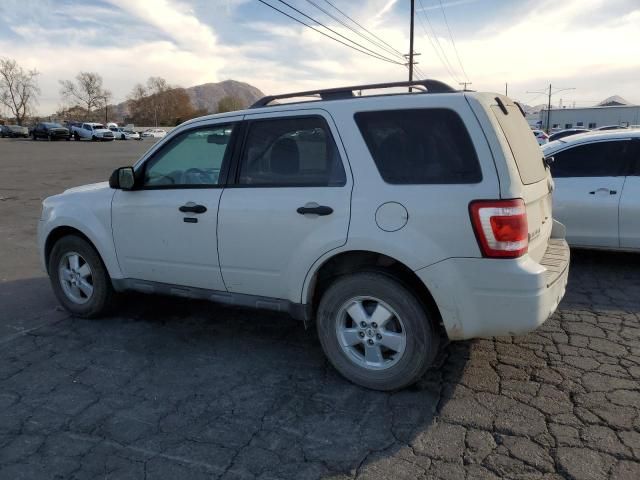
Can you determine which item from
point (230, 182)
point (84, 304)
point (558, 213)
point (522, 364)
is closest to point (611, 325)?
point (522, 364)

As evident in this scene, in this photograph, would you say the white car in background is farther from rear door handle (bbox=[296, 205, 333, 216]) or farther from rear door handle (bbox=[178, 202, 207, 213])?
rear door handle (bbox=[178, 202, 207, 213])

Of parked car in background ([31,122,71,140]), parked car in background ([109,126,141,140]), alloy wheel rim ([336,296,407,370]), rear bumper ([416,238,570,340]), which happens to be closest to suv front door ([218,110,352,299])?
alloy wheel rim ([336,296,407,370])

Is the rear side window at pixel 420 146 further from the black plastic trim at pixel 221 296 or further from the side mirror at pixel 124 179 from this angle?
the side mirror at pixel 124 179

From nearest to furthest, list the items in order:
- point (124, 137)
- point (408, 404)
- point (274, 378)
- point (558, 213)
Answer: point (408, 404), point (274, 378), point (558, 213), point (124, 137)

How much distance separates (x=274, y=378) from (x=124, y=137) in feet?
218

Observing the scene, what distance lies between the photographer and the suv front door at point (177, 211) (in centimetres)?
384

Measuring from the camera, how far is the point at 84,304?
4.66m

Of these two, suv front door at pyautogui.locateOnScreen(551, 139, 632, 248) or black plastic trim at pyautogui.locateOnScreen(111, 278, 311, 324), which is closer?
black plastic trim at pyautogui.locateOnScreen(111, 278, 311, 324)

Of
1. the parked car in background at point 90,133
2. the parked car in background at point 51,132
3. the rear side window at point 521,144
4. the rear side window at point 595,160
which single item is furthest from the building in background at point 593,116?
the rear side window at point 521,144

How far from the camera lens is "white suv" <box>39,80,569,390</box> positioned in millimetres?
2955

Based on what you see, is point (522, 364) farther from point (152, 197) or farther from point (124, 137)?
point (124, 137)

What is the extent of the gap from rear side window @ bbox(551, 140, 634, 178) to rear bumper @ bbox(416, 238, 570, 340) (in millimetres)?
3452

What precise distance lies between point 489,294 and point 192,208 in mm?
2205

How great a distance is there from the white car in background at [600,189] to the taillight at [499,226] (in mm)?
3297
